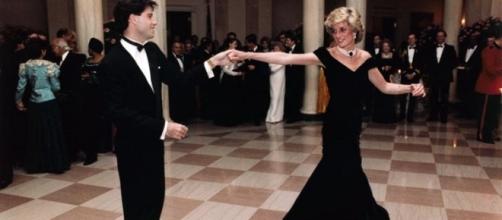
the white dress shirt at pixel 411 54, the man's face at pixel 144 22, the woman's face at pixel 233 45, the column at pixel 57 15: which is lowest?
the white dress shirt at pixel 411 54

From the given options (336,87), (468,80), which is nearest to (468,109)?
(468,80)

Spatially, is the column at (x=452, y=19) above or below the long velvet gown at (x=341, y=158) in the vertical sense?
above

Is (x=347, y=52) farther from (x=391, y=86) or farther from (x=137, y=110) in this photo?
(x=137, y=110)

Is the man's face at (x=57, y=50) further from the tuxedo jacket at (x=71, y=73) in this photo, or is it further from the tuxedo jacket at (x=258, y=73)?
the tuxedo jacket at (x=258, y=73)

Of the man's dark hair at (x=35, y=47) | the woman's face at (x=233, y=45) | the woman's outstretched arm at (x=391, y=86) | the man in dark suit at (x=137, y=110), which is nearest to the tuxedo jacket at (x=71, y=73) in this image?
the man's dark hair at (x=35, y=47)

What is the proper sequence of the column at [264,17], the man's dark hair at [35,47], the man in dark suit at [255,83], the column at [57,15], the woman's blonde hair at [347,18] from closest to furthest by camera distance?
1. the woman's blonde hair at [347,18]
2. the man's dark hair at [35,47]
3. the man in dark suit at [255,83]
4. the column at [57,15]
5. the column at [264,17]

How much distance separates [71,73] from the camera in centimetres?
549

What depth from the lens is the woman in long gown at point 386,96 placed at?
827 cm

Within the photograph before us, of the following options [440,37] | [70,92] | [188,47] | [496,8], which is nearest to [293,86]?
[188,47]

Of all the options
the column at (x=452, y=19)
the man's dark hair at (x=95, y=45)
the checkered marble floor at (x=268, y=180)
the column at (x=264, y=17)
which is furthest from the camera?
the column at (x=264, y=17)

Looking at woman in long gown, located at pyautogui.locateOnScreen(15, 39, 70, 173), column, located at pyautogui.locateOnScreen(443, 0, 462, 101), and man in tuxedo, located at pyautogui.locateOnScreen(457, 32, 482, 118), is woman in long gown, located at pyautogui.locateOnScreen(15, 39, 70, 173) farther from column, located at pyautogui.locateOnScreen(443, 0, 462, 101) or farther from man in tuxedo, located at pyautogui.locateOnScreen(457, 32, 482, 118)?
column, located at pyautogui.locateOnScreen(443, 0, 462, 101)

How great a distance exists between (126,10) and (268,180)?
2.93 metres

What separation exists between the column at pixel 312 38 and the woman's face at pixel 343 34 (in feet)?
17.6

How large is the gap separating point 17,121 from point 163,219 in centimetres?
271
